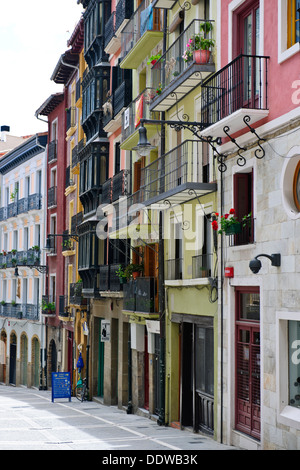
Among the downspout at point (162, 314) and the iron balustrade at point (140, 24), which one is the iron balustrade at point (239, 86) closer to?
the downspout at point (162, 314)

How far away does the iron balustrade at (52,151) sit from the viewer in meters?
46.7

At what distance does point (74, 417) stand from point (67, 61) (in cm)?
2339

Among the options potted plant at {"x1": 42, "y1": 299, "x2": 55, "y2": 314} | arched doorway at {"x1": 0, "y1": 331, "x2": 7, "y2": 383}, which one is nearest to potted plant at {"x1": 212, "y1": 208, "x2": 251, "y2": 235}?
potted plant at {"x1": 42, "y1": 299, "x2": 55, "y2": 314}

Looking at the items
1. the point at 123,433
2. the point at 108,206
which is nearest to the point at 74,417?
the point at 123,433

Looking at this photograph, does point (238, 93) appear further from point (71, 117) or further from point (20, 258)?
point (20, 258)

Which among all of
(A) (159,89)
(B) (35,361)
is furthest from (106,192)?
(B) (35,361)

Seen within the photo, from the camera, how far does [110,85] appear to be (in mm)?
33281

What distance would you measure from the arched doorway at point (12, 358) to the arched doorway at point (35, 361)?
5194 mm

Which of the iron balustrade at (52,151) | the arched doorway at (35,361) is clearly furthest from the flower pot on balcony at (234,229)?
the arched doorway at (35,361)

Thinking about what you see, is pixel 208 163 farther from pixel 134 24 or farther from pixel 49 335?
pixel 49 335

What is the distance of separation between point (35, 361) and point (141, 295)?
25.2 meters

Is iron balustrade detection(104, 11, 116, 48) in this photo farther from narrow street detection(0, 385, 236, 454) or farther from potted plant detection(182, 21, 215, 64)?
narrow street detection(0, 385, 236, 454)

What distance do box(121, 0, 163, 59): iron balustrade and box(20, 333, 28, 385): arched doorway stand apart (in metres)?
27.2

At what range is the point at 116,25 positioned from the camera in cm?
3108
